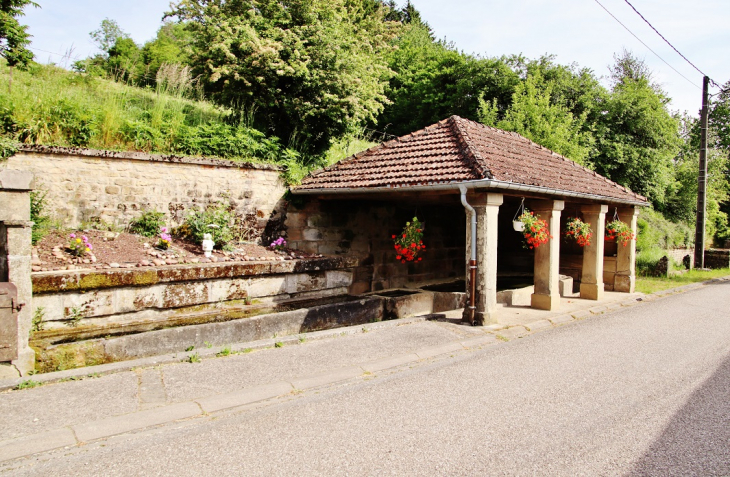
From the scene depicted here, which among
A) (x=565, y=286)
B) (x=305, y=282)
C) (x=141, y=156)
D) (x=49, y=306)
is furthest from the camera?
(x=565, y=286)

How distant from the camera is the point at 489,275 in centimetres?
734

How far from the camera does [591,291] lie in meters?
10.5

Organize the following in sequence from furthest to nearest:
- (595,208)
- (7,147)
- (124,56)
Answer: (124,56)
(595,208)
(7,147)

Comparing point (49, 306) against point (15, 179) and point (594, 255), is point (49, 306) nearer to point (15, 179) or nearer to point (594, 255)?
point (15, 179)

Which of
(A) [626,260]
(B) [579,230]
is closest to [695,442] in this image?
(B) [579,230]

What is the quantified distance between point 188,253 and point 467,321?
4552 millimetres

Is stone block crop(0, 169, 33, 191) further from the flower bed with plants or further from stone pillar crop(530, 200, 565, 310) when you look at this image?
stone pillar crop(530, 200, 565, 310)

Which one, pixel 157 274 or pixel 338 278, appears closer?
pixel 157 274

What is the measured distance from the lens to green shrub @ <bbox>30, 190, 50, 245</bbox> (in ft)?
21.6

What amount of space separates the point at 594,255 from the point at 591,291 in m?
0.80

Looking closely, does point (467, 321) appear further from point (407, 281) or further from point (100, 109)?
point (100, 109)

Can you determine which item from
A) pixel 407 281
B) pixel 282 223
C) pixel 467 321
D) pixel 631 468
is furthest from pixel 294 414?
pixel 407 281

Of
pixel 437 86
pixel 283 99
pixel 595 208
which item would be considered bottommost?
pixel 595 208

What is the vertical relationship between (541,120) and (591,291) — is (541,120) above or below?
above
